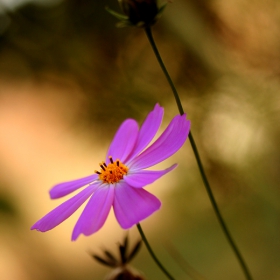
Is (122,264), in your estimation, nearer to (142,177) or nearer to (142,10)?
(142,177)

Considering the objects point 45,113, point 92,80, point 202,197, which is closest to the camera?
point 92,80

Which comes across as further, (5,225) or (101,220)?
(5,225)

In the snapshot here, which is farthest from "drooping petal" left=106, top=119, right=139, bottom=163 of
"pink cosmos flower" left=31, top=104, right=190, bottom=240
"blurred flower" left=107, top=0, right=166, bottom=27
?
"blurred flower" left=107, top=0, right=166, bottom=27

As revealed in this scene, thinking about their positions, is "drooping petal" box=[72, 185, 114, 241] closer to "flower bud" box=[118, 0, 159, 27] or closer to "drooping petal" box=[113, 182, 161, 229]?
"drooping petal" box=[113, 182, 161, 229]

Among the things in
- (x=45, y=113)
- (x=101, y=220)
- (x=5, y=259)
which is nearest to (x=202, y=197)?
(x=45, y=113)

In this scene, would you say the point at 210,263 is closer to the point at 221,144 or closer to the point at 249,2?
the point at 221,144

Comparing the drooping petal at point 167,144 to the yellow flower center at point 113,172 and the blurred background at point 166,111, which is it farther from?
the blurred background at point 166,111
